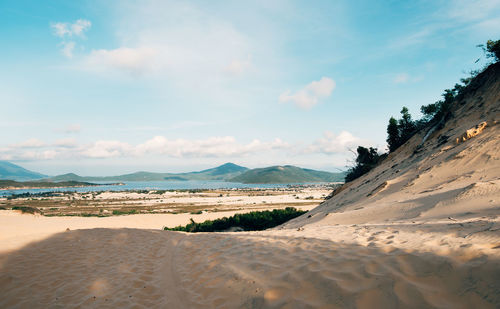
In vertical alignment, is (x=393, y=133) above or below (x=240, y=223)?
above

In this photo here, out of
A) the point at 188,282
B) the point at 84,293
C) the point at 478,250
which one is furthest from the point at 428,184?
the point at 84,293

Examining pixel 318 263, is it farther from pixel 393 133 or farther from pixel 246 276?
pixel 393 133

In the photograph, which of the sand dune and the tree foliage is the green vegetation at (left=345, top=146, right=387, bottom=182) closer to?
the tree foliage

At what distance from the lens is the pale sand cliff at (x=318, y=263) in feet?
10.5

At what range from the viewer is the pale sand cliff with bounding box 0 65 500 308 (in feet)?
10.5

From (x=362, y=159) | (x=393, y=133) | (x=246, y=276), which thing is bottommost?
(x=246, y=276)

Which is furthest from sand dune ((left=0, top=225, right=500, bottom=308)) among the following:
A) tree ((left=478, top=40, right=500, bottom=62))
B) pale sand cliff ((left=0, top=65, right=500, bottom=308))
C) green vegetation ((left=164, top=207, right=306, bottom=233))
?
tree ((left=478, top=40, right=500, bottom=62))

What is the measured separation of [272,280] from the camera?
429 centimetres

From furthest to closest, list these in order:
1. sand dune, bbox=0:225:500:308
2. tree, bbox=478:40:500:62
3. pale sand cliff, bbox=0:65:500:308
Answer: tree, bbox=478:40:500:62
pale sand cliff, bbox=0:65:500:308
sand dune, bbox=0:225:500:308

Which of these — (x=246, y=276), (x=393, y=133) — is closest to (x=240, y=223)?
(x=246, y=276)

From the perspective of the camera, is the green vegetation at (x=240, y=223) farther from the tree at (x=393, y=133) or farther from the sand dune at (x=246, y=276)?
the tree at (x=393, y=133)

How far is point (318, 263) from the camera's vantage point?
4.55 metres

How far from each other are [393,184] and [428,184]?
6.75 feet

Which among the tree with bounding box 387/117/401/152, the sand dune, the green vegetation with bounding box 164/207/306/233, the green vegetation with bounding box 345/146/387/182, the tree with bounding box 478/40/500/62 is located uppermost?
the tree with bounding box 478/40/500/62
